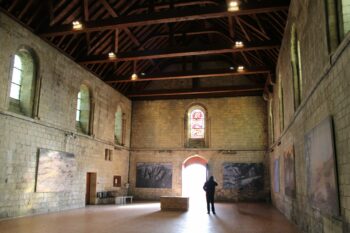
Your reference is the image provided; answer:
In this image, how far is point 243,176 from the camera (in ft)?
61.2

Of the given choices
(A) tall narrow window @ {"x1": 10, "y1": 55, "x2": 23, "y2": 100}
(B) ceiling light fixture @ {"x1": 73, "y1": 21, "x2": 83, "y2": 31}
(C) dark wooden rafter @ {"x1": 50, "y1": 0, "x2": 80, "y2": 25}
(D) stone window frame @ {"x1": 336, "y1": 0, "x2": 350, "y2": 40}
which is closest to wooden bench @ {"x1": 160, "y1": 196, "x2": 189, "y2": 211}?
(A) tall narrow window @ {"x1": 10, "y1": 55, "x2": 23, "y2": 100}

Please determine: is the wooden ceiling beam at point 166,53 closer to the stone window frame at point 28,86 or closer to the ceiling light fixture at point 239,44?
the ceiling light fixture at point 239,44

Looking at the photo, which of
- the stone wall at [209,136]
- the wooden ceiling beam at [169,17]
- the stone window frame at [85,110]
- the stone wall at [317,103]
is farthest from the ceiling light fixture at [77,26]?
the stone wall at [209,136]

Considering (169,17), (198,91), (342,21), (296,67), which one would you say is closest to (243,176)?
(198,91)

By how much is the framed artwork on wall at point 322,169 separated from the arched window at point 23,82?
902 centimetres

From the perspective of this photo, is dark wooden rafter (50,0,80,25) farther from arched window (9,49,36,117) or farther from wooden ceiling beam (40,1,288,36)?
arched window (9,49,36,117)

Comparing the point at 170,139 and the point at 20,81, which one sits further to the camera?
the point at 170,139

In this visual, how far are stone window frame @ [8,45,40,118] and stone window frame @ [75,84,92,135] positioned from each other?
11.7 feet

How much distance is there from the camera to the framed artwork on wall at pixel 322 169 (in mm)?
5336

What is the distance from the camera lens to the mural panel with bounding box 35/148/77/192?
37.8 ft

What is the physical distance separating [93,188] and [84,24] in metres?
8.00

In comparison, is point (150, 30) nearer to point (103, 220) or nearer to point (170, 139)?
point (170, 139)

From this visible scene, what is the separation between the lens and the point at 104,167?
54.5 ft

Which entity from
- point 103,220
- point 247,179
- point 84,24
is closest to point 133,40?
point 84,24
